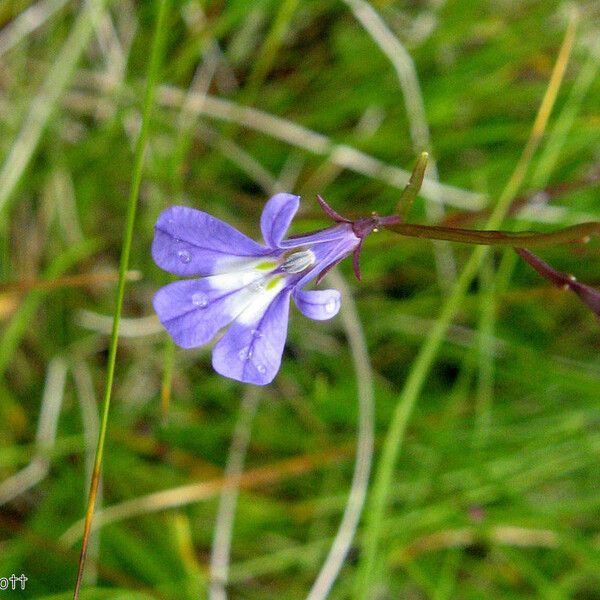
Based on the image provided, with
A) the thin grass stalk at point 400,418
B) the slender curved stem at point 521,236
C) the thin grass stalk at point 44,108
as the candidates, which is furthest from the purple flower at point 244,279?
the thin grass stalk at point 44,108

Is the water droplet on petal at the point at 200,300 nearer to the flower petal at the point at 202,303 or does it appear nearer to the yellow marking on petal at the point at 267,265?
the flower petal at the point at 202,303

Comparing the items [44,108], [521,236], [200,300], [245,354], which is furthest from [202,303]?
[44,108]

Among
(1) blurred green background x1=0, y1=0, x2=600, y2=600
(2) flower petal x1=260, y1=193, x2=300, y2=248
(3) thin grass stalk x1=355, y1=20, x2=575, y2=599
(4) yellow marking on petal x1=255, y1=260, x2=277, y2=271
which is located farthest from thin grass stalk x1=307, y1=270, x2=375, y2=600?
(2) flower petal x1=260, y1=193, x2=300, y2=248

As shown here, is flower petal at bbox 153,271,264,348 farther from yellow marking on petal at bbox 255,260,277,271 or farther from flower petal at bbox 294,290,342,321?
flower petal at bbox 294,290,342,321

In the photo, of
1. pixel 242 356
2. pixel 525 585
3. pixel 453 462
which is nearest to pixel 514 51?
pixel 453 462

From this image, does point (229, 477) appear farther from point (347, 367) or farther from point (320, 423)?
point (347, 367)
